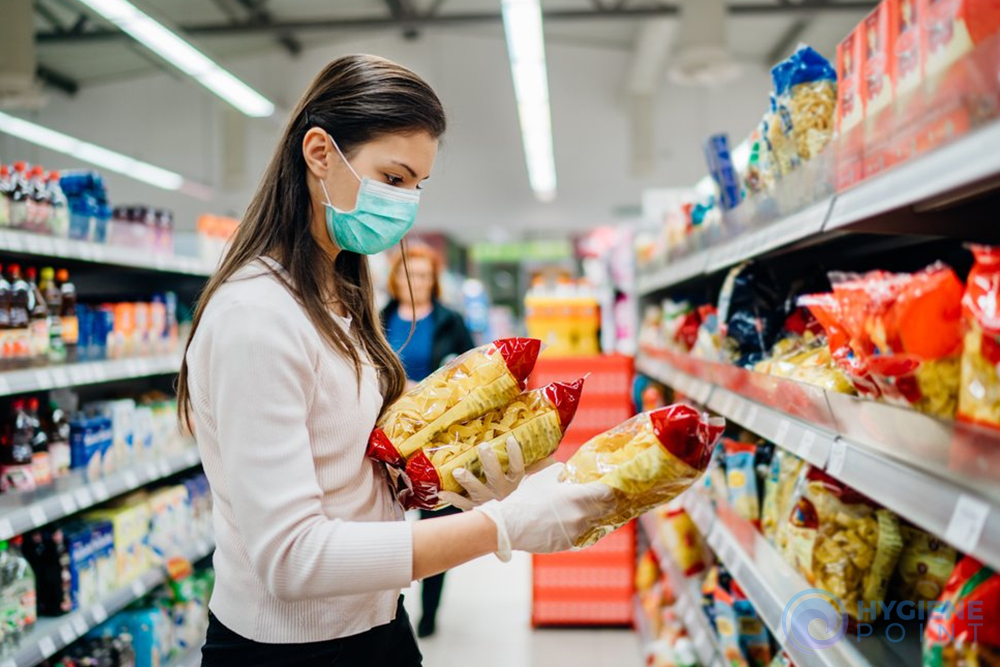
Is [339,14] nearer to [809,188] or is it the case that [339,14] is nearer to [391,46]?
[391,46]

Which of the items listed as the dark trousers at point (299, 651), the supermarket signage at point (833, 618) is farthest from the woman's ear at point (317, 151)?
the supermarket signage at point (833, 618)

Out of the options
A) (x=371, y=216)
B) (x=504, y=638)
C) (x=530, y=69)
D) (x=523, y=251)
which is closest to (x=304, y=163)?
(x=371, y=216)

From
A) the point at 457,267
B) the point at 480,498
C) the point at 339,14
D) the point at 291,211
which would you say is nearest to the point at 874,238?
the point at 480,498

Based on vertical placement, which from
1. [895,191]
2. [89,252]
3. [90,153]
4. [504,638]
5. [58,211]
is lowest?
[504,638]

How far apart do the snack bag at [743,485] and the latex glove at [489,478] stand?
3.14 feet

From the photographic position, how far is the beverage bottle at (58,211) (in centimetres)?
262

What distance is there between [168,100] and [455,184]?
5.20m

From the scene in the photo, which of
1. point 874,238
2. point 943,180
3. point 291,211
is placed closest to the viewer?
point 943,180

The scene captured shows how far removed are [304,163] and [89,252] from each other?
1.79 meters

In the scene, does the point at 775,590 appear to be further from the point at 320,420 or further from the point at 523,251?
the point at 523,251

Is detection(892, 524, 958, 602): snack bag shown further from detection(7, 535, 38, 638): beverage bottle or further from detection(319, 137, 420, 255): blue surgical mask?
detection(7, 535, 38, 638): beverage bottle

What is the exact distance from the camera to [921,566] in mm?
1385

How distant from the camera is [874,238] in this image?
6.35 feet

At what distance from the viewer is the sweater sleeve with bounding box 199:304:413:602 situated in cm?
106
